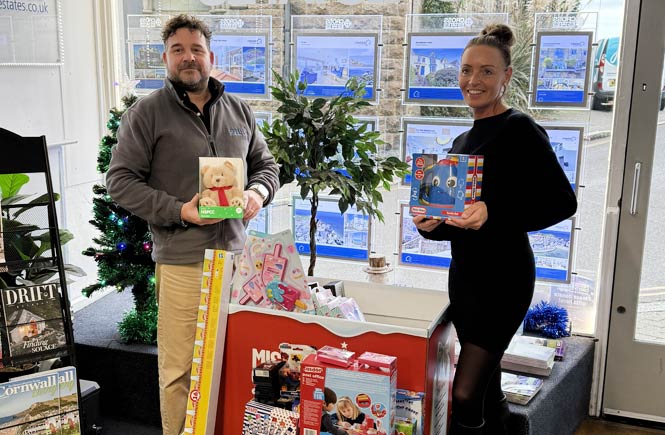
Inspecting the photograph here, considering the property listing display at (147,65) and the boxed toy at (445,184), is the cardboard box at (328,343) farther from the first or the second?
the property listing display at (147,65)

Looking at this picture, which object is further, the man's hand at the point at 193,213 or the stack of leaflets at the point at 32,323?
the man's hand at the point at 193,213

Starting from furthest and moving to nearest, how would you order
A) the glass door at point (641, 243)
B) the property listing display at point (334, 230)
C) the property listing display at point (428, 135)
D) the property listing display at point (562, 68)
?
the property listing display at point (334, 230) < the property listing display at point (428, 135) < the property listing display at point (562, 68) < the glass door at point (641, 243)

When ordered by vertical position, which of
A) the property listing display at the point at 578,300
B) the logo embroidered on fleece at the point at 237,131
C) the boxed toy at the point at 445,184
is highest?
the logo embroidered on fleece at the point at 237,131

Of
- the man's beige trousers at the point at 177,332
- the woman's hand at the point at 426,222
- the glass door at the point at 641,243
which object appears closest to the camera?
the woman's hand at the point at 426,222

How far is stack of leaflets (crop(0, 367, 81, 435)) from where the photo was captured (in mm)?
2117

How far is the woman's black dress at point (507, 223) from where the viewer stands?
2.15 meters

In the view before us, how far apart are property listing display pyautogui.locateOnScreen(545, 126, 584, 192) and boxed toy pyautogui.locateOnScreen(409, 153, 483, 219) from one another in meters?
1.56

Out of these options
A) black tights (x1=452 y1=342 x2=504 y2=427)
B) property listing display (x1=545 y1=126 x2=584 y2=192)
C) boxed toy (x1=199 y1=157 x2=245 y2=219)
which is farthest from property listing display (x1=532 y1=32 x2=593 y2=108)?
boxed toy (x1=199 y1=157 x2=245 y2=219)

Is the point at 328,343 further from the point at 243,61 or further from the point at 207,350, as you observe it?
the point at 243,61

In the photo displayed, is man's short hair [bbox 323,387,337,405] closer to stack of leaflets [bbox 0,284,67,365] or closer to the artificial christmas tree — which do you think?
stack of leaflets [bbox 0,284,67,365]

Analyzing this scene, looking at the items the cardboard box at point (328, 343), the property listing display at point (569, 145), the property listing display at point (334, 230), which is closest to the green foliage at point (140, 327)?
the property listing display at point (334, 230)

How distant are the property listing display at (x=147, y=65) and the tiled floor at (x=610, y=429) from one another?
10.2 ft

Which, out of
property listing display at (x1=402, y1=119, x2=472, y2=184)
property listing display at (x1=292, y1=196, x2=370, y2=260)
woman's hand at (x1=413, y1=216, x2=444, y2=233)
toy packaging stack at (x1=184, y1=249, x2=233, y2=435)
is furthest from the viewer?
property listing display at (x1=292, y1=196, x2=370, y2=260)

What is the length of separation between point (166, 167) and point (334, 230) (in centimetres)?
159
